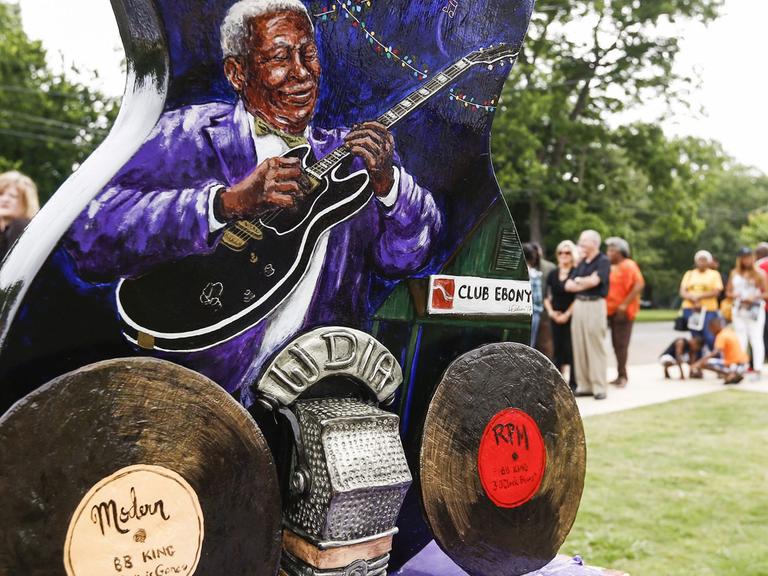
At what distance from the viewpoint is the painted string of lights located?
176cm

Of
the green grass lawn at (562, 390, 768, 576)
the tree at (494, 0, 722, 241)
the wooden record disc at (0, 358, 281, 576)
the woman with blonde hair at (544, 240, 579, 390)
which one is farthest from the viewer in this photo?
the tree at (494, 0, 722, 241)

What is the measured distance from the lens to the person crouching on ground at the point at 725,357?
8.45m

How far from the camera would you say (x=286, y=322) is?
1724mm

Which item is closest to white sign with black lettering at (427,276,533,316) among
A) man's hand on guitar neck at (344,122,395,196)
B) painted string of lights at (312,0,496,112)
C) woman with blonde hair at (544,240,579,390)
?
man's hand on guitar neck at (344,122,395,196)

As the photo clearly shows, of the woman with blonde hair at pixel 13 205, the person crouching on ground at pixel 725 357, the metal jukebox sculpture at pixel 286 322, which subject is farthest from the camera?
the person crouching on ground at pixel 725 357

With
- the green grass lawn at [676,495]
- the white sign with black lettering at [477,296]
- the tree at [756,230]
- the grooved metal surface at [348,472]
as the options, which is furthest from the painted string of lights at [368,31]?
the tree at [756,230]

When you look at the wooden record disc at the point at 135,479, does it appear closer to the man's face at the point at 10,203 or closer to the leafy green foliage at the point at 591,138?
the man's face at the point at 10,203

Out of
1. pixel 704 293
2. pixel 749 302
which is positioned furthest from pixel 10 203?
pixel 749 302

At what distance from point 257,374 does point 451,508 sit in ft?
2.16

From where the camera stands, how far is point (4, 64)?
2002 cm

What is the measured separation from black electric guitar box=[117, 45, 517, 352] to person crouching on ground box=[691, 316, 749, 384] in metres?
7.83

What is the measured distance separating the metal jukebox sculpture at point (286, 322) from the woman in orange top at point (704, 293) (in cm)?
763

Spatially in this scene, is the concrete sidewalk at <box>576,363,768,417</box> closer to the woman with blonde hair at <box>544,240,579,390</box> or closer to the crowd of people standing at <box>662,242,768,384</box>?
the crowd of people standing at <box>662,242,768,384</box>

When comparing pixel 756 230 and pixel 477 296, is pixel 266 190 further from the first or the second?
pixel 756 230
